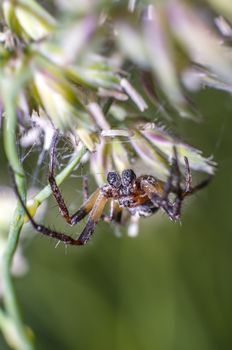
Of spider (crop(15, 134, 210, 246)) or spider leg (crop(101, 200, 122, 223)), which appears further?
spider leg (crop(101, 200, 122, 223))

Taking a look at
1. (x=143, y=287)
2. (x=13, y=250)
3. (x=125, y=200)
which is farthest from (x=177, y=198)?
(x=143, y=287)

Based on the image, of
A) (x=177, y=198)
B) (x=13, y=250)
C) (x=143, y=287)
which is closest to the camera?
(x=13, y=250)

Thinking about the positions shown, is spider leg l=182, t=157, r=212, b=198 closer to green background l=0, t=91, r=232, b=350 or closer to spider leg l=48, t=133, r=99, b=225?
spider leg l=48, t=133, r=99, b=225

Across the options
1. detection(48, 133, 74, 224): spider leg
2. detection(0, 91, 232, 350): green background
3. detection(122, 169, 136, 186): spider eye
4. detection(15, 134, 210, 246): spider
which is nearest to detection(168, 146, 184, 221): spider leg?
detection(15, 134, 210, 246): spider

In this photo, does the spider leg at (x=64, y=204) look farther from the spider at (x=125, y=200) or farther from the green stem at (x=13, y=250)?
the green stem at (x=13, y=250)

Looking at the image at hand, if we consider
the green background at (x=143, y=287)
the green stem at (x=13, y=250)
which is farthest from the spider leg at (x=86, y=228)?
the green background at (x=143, y=287)

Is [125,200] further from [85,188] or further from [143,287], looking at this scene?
[143,287]

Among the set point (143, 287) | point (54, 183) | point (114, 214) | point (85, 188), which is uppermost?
point (54, 183)
